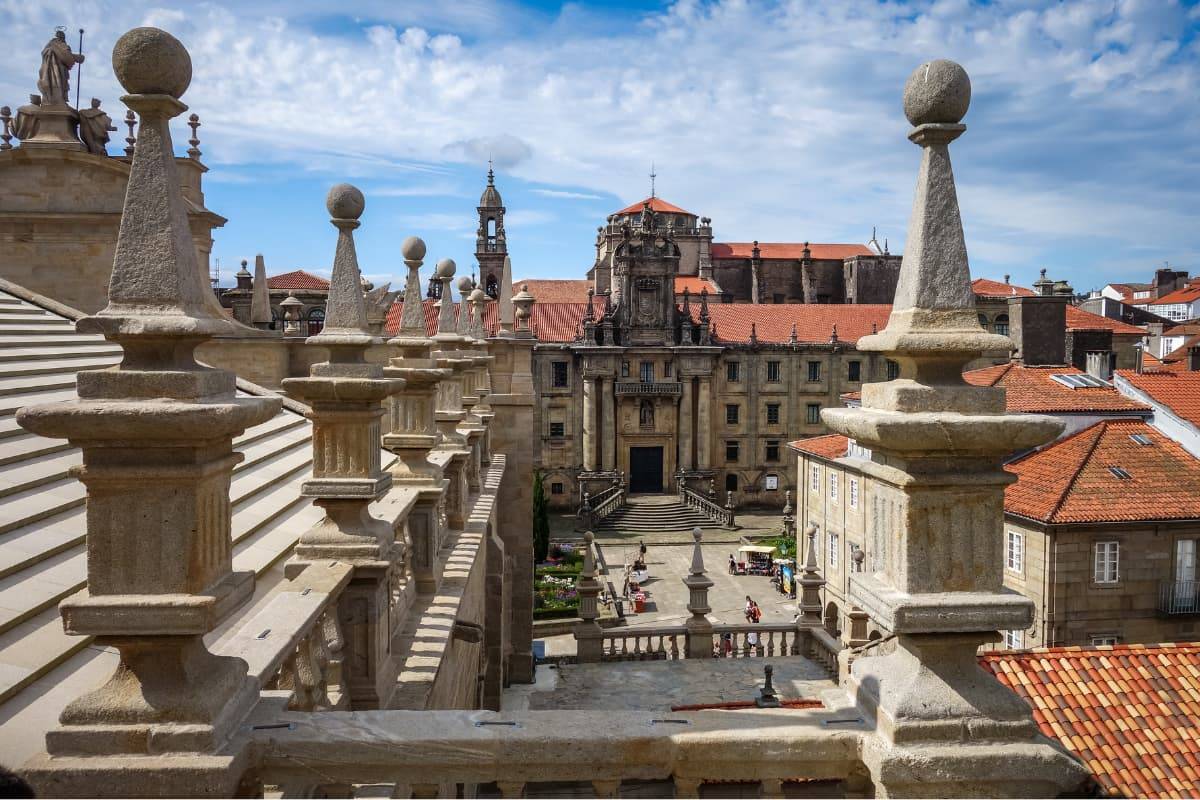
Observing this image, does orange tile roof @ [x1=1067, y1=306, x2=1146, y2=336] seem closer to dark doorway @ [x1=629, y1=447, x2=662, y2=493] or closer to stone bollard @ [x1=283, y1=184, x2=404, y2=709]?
dark doorway @ [x1=629, y1=447, x2=662, y2=493]

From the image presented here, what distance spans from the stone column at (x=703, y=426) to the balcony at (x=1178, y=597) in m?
33.2

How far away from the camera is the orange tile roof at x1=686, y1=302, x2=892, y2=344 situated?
174 feet

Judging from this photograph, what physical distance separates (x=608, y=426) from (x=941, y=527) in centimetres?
4714

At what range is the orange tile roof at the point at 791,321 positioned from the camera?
53.0 metres

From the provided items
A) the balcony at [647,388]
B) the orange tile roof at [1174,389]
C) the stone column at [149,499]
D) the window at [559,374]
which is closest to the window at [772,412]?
the balcony at [647,388]

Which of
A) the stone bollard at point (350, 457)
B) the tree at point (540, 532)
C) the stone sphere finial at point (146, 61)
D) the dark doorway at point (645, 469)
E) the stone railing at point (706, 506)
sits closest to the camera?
the stone sphere finial at point (146, 61)

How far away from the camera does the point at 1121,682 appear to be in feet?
27.5

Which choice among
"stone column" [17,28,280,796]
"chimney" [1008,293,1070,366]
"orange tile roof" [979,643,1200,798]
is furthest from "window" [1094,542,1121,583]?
"stone column" [17,28,280,796]

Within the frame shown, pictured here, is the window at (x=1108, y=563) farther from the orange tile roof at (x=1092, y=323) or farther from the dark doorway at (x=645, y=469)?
the dark doorway at (x=645, y=469)

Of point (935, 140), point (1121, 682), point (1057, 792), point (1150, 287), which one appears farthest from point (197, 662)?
point (1150, 287)

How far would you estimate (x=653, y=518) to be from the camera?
46.1 meters

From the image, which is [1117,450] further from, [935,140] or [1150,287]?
[1150,287]

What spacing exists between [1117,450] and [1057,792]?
813 inches

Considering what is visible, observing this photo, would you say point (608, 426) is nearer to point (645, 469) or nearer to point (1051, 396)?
point (645, 469)
